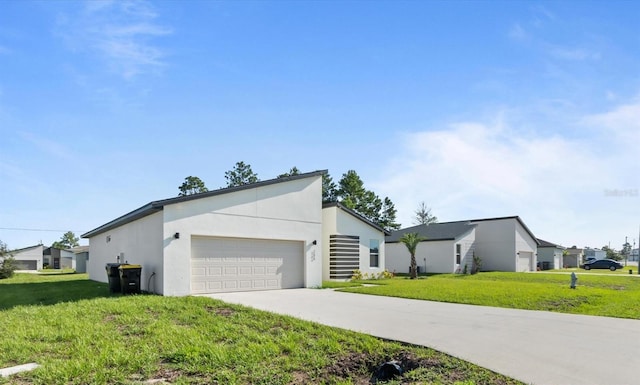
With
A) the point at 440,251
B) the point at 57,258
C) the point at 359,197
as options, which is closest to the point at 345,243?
the point at 440,251

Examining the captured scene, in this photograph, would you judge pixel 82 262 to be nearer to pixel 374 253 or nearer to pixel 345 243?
pixel 345 243

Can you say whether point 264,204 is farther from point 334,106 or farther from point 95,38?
point 95,38

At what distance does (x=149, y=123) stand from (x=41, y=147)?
5821 millimetres

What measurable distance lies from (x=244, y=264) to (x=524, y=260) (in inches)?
1149

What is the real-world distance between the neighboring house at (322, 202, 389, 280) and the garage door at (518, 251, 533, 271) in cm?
1795

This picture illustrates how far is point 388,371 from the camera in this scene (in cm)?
550

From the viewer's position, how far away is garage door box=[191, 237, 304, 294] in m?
13.5

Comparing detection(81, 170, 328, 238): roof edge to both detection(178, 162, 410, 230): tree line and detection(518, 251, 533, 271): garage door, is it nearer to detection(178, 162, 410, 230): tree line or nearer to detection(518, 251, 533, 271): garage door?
detection(518, 251, 533, 271): garage door

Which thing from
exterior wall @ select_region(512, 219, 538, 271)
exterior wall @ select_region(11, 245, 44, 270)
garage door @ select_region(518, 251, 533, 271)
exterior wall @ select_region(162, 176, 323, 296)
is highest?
exterior wall @ select_region(162, 176, 323, 296)

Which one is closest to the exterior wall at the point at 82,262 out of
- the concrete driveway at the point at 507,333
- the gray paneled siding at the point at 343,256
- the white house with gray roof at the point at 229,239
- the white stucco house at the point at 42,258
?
the white stucco house at the point at 42,258

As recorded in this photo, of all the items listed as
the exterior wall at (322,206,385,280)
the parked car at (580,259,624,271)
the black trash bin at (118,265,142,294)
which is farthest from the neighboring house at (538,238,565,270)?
the black trash bin at (118,265,142,294)

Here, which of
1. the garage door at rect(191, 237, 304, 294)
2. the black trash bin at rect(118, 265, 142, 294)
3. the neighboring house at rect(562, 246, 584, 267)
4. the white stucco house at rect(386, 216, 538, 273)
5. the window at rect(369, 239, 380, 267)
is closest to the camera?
the black trash bin at rect(118, 265, 142, 294)

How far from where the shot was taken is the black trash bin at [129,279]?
13070 mm

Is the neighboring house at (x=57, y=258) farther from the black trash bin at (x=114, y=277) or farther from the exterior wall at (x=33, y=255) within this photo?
the black trash bin at (x=114, y=277)
